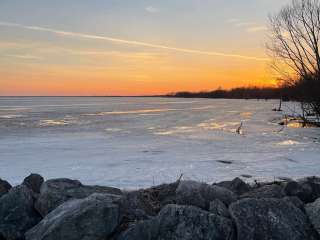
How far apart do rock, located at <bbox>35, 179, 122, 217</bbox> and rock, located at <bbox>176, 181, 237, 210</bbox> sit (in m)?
1.05

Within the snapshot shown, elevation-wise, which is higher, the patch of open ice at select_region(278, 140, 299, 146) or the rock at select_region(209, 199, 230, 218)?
the rock at select_region(209, 199, 230, 218)

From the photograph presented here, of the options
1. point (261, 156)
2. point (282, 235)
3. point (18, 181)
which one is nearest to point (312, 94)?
point (261, 156)

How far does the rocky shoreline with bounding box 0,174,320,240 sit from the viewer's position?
4285 mm

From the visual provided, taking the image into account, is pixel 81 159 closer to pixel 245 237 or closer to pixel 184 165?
pixel 184 165

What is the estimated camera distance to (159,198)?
556cm

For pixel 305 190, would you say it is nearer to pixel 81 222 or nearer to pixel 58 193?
pixel 81 222

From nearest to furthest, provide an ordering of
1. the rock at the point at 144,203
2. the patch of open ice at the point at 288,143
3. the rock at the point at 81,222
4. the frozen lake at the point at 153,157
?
1. the rock at the point at 81,222
2. the rock at the point at 144,203
3. the frozen lake at the point at 153,157
4. the patch of open ice at the point at 288,143

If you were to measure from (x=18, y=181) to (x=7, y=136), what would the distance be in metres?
9.15

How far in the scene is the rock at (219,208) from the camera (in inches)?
179

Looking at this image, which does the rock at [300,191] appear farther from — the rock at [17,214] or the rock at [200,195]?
the rock at [17,214]

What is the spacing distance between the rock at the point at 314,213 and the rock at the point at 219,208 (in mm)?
905

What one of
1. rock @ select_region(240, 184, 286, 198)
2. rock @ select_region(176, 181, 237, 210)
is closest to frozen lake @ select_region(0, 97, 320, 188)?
rock @ select_region(176, 181, 237, 210)

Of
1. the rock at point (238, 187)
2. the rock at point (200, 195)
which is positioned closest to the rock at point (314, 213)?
the rock at point (200, 195)

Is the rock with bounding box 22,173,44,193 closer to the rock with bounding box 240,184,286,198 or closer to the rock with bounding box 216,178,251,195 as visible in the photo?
the rock with bounding box 216,178,251,195
